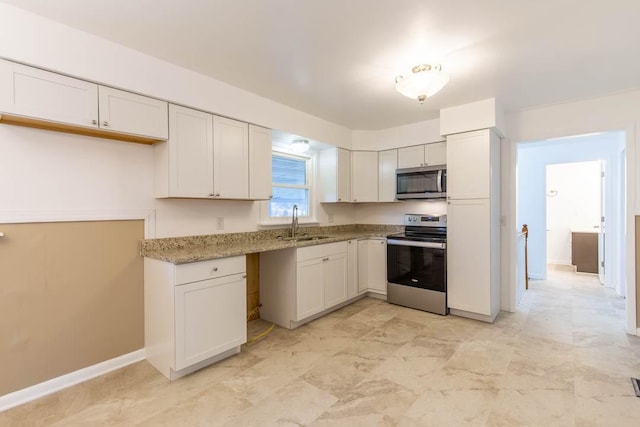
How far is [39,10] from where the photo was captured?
5.92 feet

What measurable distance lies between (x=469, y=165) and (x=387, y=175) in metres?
1.18

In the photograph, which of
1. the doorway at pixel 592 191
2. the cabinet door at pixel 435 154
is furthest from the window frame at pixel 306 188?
the doorway at pixel 592 191

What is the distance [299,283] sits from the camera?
10.4 ft

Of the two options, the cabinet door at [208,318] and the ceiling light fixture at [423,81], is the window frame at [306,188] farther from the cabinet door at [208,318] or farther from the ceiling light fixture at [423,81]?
the ceiling light fixture at [423,81]

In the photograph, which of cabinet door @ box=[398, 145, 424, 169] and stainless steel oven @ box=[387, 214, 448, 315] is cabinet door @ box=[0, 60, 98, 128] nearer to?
stainless steel oven @ box=[387, 214, 448, 315]

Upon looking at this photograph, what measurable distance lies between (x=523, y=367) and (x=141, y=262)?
3.18 m

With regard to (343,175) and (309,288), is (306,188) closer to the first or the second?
(343,175)

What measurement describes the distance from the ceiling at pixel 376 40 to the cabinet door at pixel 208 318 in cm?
176

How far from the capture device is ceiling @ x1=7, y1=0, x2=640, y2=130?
5.84 ft

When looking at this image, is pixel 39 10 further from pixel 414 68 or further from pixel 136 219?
pixel 414 68

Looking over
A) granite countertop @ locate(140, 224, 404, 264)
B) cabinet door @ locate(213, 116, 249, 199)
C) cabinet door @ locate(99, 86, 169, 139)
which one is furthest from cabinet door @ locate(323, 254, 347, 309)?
cabinet door @ locate(99, 86, 169, 139)

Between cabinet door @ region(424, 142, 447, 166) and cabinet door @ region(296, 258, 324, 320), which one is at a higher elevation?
cabinet door @ region(424, 142, 447, 166)

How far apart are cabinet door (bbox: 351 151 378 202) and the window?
69 cm

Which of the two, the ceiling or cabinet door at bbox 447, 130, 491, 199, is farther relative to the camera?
cabinet door at bbox 447, 130, 491, 199
